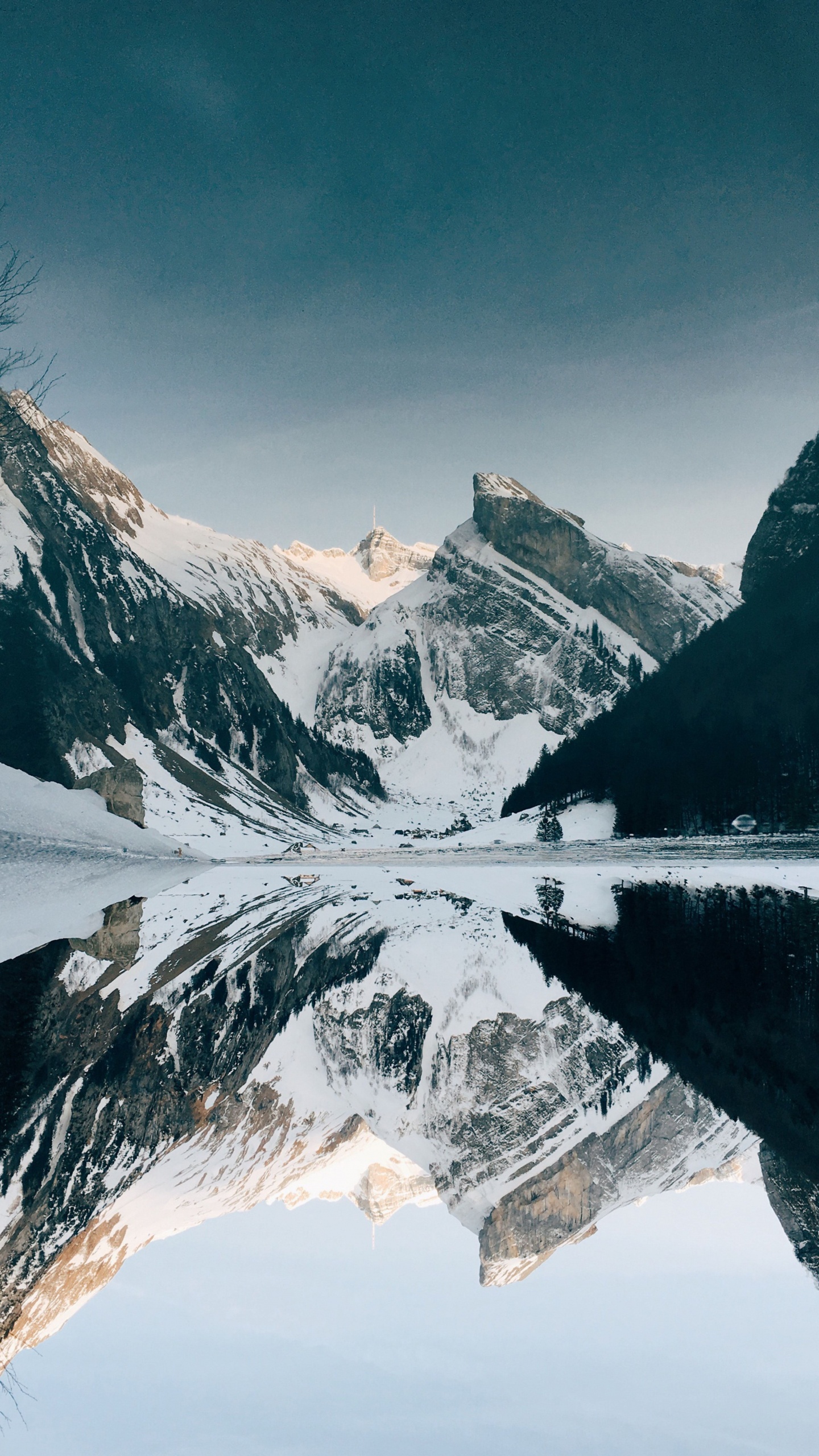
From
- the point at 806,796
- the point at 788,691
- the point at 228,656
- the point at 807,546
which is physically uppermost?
the point at 807,546

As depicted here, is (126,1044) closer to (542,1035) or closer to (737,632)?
(542,1035)

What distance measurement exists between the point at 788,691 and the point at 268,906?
73846 mm

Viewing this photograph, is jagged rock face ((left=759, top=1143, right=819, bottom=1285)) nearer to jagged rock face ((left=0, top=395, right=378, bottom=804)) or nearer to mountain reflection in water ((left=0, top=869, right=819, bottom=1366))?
mountain reflection in water ((left=0, top=869, right=819, bottom=1366))

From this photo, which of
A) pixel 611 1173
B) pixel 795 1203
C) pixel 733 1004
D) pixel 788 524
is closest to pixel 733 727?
pixel 788 524

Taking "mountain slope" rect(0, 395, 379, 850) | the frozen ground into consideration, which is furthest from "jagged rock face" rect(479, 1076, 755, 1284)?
"mountain slope" rect(0, 395, 379, 850)

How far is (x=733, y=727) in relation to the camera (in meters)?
85.6

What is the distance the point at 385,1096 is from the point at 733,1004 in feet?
18.2

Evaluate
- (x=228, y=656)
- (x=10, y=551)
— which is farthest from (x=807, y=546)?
(x=10, y=551)

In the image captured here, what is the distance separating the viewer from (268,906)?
3122cm

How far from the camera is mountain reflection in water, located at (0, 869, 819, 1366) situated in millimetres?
6203

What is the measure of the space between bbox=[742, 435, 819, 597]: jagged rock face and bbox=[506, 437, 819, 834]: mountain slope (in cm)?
25

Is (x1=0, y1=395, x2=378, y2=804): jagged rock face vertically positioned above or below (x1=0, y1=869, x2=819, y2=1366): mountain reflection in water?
above

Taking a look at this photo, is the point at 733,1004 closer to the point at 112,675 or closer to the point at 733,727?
the point at 733,727

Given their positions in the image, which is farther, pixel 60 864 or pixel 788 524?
pixel 788 524
